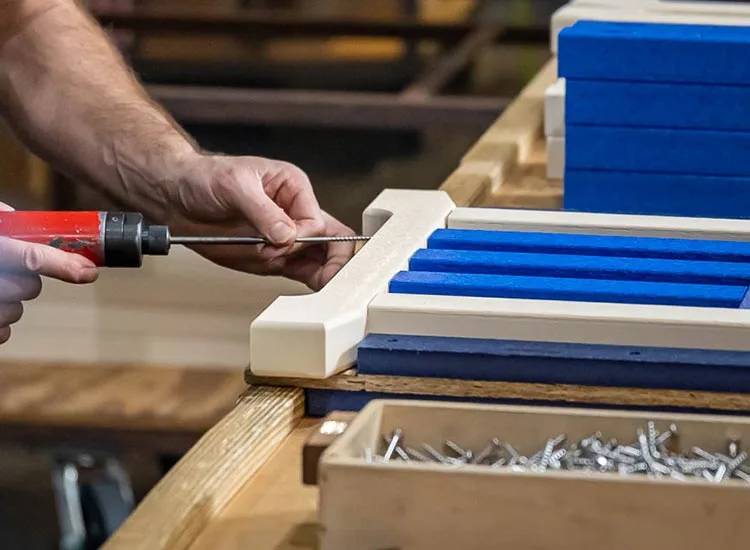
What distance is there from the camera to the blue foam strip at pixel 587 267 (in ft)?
3.52

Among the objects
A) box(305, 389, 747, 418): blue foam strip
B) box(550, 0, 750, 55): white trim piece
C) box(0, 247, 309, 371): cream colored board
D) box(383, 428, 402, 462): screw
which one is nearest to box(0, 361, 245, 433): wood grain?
box(0, 247, 309, 371): cream colored board

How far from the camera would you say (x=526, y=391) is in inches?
37.4

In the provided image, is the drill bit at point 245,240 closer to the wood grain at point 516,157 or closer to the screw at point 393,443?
the wood grain at point 516,157

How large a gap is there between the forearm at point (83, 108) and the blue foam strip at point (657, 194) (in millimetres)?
411

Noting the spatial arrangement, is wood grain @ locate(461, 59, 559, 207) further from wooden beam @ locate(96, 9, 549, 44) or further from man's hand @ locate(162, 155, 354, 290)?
wooden beam @ locate(96, 9, 549, 44)

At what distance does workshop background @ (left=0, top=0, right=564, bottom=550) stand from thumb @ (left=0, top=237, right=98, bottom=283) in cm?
102

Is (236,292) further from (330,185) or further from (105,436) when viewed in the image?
(330,185)

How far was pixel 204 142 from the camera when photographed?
346 cm

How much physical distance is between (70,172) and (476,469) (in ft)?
3.30

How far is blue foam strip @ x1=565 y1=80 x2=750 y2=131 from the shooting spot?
1.41 metres

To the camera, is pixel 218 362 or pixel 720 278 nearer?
pixel 720 278

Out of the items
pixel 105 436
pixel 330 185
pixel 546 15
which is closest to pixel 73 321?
pixel 105 436

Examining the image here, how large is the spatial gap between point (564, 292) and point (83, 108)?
29.5 inches

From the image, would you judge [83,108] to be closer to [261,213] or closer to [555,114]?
[261,213]
